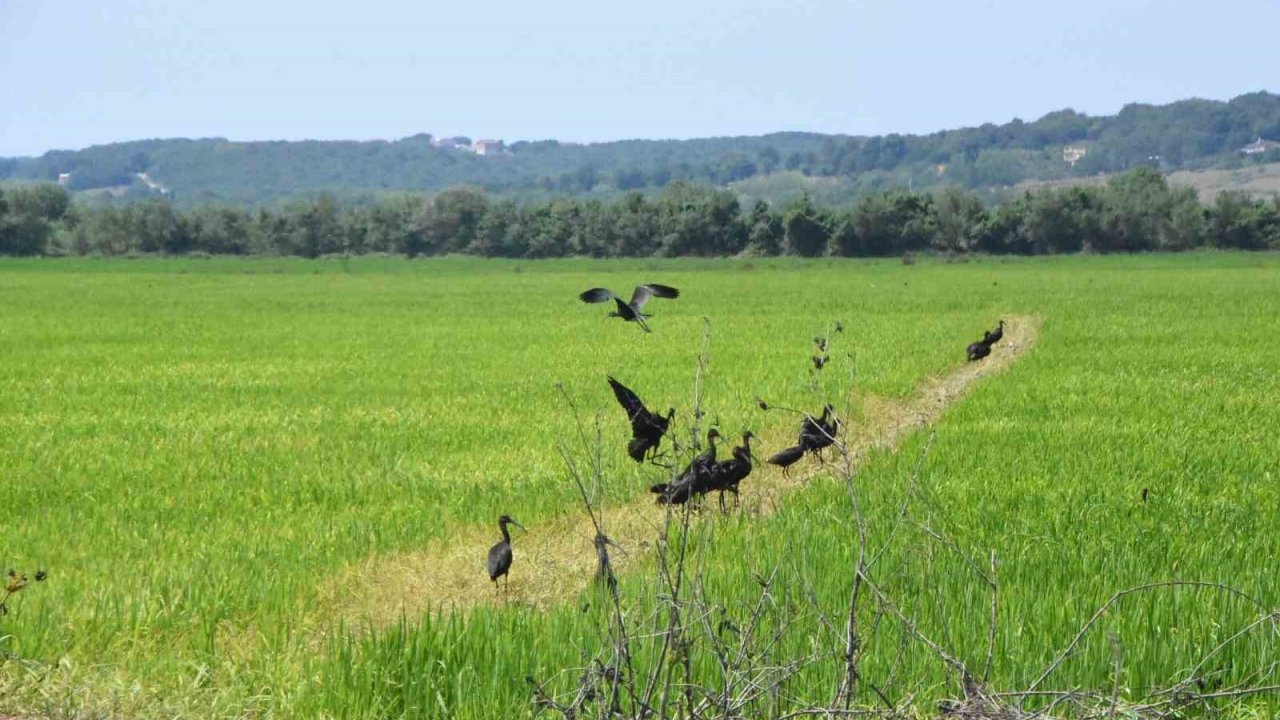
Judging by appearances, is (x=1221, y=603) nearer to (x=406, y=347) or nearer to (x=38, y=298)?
(x=406, y=347)

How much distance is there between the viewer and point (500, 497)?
31.5ft

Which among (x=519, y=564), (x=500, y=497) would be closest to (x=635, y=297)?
(x=519, y=564)

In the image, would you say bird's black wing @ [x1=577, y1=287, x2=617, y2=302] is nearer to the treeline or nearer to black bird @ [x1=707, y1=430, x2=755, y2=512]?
black bird @ [x1=707, y1=430, x2=755, y2=512]

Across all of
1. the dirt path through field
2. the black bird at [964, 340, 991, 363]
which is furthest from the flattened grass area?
the black bird at [964, 340, 991, 363]

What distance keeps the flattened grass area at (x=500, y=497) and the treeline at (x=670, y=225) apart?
64693mm

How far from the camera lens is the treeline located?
89.8 m

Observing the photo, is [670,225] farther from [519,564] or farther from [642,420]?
[642,420]

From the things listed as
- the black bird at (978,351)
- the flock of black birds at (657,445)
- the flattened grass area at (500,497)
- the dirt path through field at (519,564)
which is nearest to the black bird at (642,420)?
the flock of black birds at (657,445)

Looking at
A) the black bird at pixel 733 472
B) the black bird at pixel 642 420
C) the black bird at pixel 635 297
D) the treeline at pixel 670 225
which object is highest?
the black bird at pixel 635 297

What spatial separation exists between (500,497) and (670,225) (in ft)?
291

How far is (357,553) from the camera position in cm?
779

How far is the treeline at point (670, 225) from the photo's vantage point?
89750mm

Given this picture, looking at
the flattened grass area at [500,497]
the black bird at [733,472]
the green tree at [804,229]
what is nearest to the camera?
the flattened grass area at [500,497]

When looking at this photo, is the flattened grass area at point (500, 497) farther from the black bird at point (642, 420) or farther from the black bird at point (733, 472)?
the black bird at point (642, 420)
